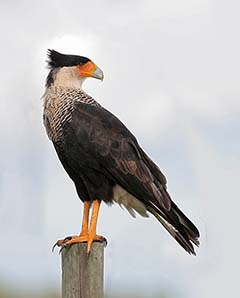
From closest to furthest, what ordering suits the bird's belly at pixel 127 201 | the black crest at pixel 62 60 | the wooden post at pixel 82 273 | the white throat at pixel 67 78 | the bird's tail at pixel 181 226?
the wooden post at pixel 82 273 → the bird's tail at pixel 181 226 → the bird's belly at pixel 127 201 → the white throat at pixel 67 78 → the black crest at pixel 62 60

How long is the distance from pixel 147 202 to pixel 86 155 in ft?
1.85

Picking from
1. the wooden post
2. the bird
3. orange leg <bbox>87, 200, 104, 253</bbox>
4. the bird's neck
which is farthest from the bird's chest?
the wooden post

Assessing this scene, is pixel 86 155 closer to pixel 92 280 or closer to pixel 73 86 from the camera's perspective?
pixel 73 86

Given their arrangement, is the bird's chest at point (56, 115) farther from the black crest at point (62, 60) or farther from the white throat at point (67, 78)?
the black crest at point (62, 60)

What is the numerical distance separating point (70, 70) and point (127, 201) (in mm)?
1226

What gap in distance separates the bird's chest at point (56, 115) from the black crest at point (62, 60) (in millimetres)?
399

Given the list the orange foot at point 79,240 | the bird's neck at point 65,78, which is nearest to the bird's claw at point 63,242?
the orange foot at point 79,240

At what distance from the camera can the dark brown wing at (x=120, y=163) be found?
5355 millimetres

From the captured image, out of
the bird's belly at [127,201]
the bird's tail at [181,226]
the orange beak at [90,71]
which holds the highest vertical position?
the orange beak at [90,71]

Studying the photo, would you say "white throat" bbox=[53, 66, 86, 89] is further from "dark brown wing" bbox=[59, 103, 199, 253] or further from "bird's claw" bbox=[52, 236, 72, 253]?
"bird's claw" bbox=[52, 236, 72, 253]

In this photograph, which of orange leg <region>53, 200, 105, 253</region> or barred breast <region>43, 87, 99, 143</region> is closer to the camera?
orange leg <region>53, 200, 105, 253</region>

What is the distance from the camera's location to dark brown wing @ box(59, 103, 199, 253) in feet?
17.6

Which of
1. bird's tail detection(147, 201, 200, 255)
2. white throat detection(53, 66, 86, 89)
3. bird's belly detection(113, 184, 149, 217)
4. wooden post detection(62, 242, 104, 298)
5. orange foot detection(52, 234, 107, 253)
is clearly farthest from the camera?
white throat detection(53, 66, 86, 89)

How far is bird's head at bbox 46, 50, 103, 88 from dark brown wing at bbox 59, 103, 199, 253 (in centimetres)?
44
